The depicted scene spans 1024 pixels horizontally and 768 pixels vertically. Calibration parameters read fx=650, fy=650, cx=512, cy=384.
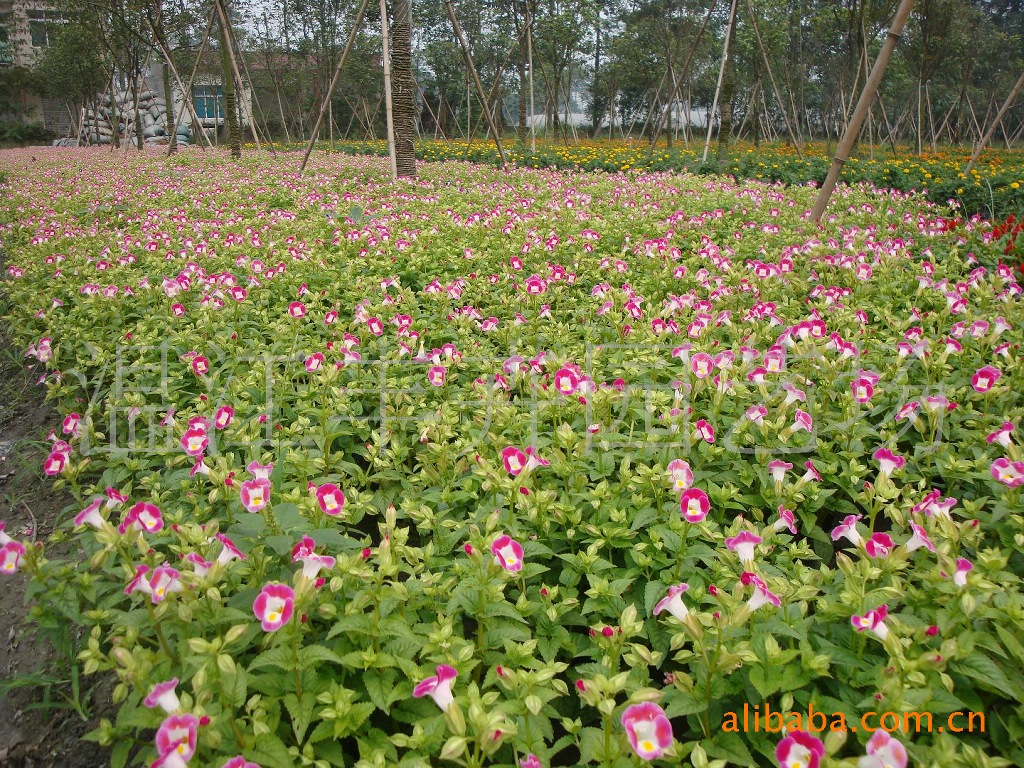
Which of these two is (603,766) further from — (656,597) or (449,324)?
(449,324)

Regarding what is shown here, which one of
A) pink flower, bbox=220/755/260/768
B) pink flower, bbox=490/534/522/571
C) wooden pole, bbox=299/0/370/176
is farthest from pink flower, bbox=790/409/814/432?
wooden pole, bbox=299/0/370/176

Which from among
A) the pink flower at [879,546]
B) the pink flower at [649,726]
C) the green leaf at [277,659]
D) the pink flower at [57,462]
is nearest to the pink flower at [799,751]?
the pink flower at [649,726]

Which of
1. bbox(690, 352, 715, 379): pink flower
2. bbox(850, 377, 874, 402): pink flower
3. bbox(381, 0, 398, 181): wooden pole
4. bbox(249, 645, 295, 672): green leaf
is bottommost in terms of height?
bbox(249, 645, 295, 672): green leaf

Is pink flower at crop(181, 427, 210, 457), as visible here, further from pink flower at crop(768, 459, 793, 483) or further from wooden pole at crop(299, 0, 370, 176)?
wooden pole at crop(299, 0, 370, 176)

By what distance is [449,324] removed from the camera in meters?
3.82

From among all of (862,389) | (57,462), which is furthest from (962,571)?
(57,462)

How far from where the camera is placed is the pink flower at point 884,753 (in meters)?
1.14

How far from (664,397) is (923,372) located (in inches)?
54.4

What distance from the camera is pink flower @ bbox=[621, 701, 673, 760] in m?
1.24

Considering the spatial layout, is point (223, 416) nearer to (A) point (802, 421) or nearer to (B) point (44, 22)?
(A) point (802, 421)

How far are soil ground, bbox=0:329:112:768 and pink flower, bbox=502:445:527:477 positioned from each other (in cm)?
137

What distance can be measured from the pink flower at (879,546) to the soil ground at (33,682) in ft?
7.02

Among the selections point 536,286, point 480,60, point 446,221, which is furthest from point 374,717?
point 480,60

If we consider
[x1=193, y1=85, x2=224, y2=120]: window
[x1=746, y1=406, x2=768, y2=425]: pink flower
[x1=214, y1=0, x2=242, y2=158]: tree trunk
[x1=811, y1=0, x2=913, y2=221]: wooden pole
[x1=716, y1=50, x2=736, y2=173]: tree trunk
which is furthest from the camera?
[x1=193, y1=85, x2=224, y2=120]: window
